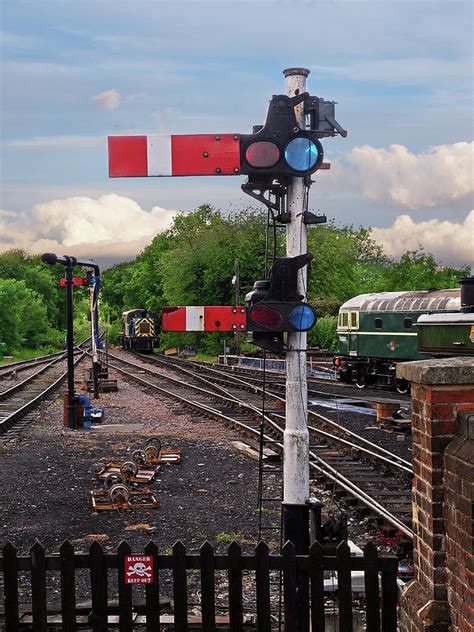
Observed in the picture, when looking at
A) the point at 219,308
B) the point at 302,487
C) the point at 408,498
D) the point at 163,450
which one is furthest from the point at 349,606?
the point at 163,450

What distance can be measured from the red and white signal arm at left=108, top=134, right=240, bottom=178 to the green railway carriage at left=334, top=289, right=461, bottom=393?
16.8 meters

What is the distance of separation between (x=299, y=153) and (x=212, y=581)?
2680 millimetres

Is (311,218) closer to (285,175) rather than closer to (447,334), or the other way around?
(285,175)

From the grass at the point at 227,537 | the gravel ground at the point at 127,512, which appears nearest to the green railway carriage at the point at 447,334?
the gravel ground at the point at 127,512

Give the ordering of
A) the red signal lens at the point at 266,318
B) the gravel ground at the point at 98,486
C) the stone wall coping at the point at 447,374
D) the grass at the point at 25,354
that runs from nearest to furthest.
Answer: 1. the stone wall coping at the point at 447,374
2. the red signal lens at the point at 266,318
3. the gravel ground at the point at 98,486
4. the grass at the point at 25,354

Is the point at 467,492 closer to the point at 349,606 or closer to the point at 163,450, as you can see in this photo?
the point at 349,606

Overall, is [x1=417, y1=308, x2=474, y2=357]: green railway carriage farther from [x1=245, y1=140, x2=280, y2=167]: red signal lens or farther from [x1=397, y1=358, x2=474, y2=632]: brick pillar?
[x1=397, y1=358, x2=474, y2=632]: brick pillar

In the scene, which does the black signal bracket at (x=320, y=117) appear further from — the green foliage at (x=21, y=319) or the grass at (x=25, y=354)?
the green foliage at (x=21, y=319)

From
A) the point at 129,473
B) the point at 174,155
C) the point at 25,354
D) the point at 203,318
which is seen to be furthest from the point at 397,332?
the point at 25,354

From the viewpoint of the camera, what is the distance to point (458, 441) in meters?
4.12

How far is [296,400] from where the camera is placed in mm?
→ 5605

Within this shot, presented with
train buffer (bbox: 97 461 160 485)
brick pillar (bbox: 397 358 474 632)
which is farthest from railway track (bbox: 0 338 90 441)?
brick pillar (bbox: 397 358 474 632)

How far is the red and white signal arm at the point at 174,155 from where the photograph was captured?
539cm

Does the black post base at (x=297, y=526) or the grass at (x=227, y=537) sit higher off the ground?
the black post base at (x=297, y=526)
